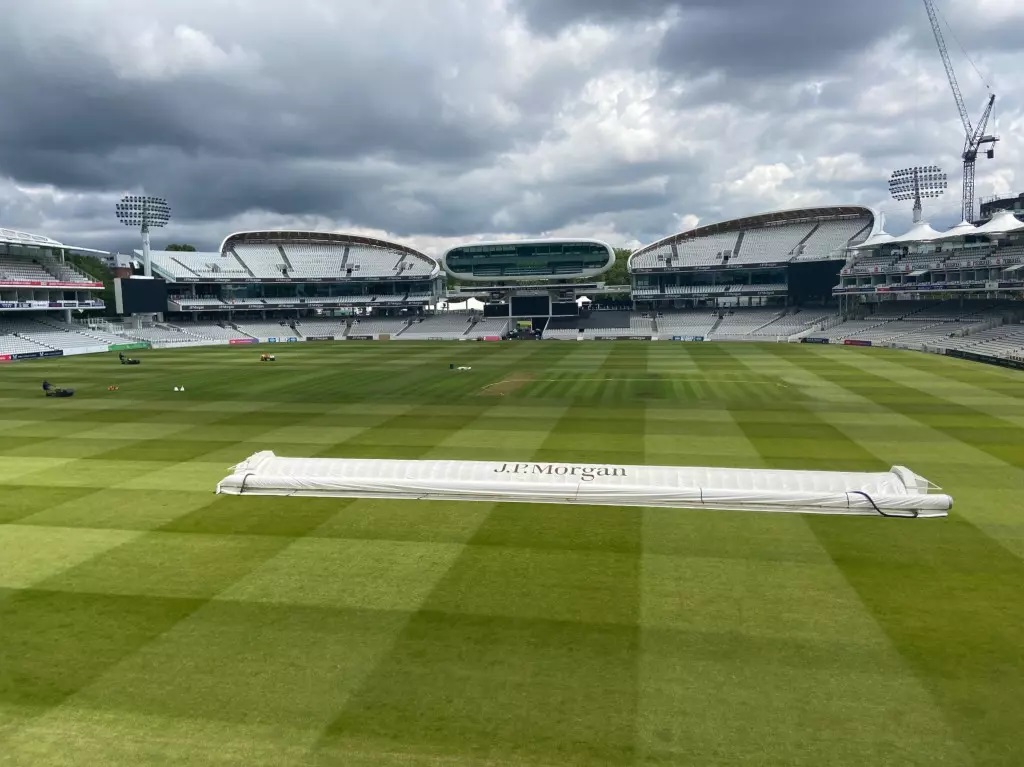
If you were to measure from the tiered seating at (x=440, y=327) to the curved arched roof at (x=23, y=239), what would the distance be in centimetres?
4348

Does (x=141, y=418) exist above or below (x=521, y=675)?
above

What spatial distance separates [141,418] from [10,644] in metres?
21.7

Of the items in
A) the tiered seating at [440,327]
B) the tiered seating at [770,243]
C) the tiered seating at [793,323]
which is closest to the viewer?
the tiered seating at [793,323]

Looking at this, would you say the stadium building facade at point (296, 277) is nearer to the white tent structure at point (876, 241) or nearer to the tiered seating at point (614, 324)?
the tiered seating at point (614, 324)

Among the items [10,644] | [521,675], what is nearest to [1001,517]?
[521,675]

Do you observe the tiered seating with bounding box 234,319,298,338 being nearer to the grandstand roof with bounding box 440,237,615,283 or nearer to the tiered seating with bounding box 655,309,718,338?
the grandstand roof with bounding box 440,237,615,283

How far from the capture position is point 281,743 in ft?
26.1

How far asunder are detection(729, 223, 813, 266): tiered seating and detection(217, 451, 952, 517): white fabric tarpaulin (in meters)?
83.8

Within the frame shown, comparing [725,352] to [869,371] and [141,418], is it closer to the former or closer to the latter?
[869,371]

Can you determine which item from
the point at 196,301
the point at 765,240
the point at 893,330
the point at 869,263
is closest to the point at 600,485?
the point at 893,330

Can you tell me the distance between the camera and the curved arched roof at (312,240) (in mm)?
113344

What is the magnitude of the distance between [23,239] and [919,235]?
343 ft

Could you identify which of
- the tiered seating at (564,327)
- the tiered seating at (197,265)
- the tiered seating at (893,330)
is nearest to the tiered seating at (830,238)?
the tiered seating at (893,330)

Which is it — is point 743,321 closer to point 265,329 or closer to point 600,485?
point 265,329
